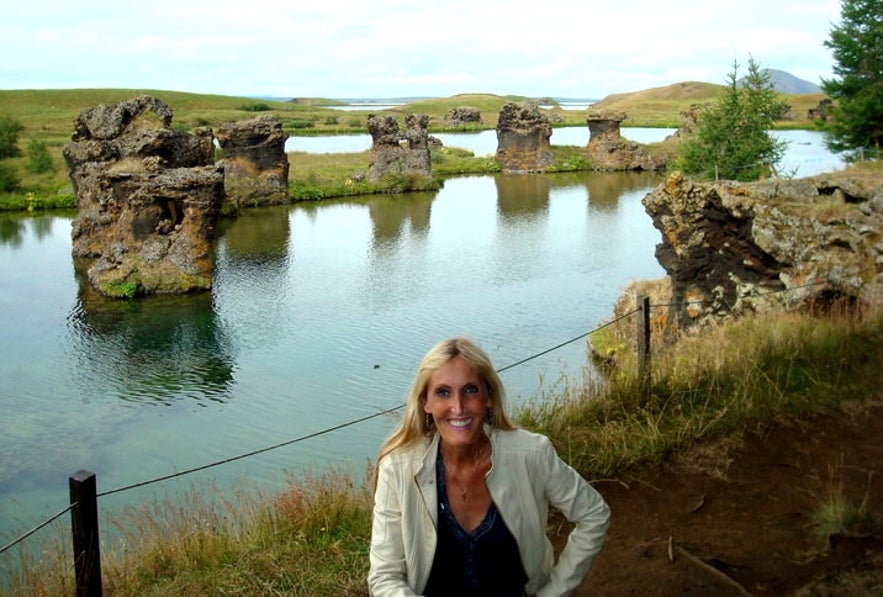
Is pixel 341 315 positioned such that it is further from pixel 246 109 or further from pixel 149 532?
pixel 246 109

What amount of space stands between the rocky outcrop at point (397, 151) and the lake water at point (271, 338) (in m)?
14.7

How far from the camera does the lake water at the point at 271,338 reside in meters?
14.9

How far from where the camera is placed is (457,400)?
4.14m

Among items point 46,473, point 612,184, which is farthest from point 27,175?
point 46,473

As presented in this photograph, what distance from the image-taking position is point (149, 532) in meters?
7.94

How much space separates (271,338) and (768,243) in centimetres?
1199

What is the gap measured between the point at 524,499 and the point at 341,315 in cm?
2021

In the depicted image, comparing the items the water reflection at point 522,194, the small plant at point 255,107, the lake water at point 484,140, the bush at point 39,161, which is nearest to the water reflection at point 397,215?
the water reflection at point 522,194

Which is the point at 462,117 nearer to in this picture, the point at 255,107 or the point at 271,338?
the point at 255,107

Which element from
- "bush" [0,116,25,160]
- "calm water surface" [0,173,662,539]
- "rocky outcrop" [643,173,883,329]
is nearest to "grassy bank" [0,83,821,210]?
"bush" [0,116,25,160]

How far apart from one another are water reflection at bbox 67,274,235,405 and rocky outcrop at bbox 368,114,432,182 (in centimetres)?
2993

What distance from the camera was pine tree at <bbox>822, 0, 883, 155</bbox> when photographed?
121ft

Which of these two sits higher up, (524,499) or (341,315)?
(524,499)

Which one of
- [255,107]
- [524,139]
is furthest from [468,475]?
[255,107]
